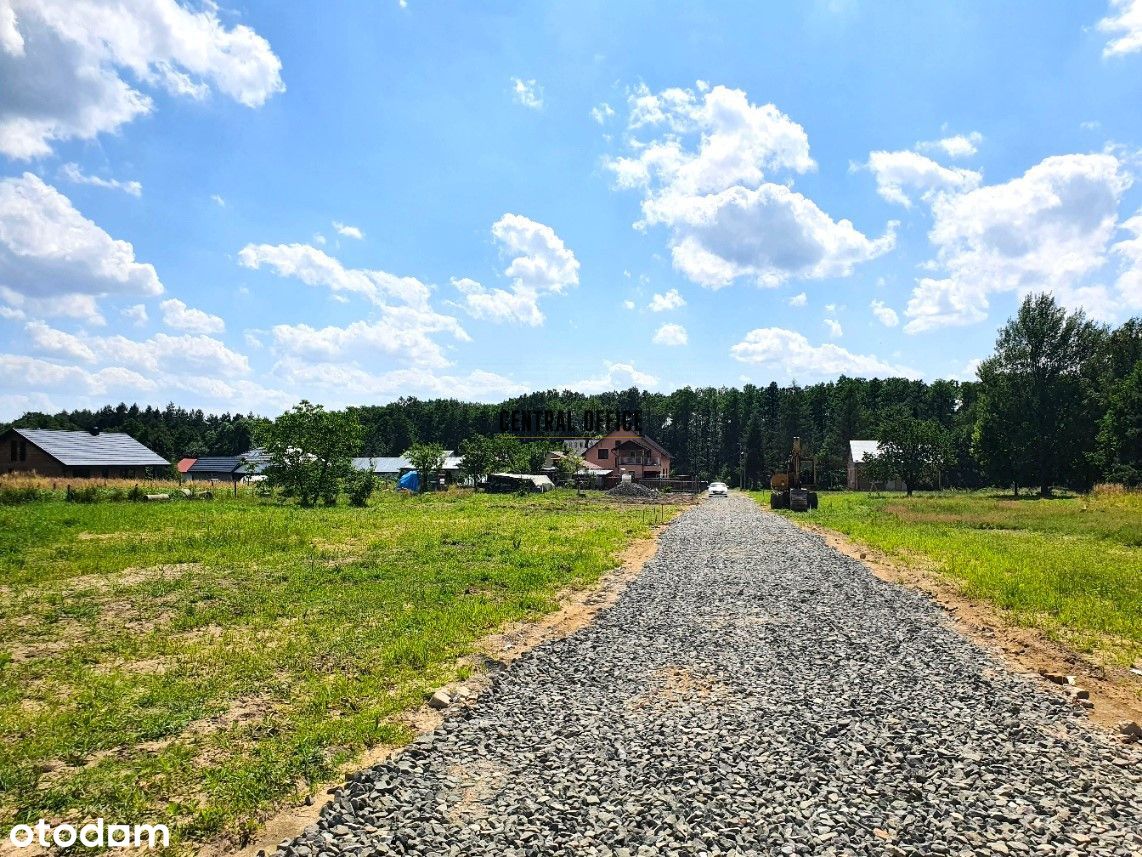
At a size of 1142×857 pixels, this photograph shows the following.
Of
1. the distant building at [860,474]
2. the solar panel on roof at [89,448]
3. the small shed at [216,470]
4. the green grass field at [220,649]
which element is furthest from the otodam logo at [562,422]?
the green grass field at [220,649]

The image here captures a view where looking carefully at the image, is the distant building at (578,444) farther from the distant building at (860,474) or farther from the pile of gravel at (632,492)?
the distant building at (860,474)

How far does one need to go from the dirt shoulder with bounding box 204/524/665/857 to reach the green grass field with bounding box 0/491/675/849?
0.66 ft

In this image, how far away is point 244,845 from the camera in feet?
17.3

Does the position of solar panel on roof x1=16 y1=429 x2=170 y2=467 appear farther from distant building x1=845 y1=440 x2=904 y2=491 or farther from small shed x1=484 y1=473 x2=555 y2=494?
distant building x1=845 y1=440 x2=904 y2=491

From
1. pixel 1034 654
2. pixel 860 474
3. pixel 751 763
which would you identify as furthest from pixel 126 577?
pixel 860 474

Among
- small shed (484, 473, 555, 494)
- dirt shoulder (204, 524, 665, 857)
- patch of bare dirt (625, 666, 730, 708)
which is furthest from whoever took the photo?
small shed (484, 473, 555, 494)

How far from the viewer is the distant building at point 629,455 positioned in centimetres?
9375

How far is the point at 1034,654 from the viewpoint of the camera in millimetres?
10750

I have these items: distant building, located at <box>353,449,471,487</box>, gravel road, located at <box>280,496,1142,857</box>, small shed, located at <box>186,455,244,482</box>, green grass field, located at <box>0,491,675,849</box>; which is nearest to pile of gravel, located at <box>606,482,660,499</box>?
distant building, located at <box>353,449,471,487</box>

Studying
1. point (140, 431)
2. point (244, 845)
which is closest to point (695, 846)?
point (244, 845)

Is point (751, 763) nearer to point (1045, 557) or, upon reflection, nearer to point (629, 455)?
point (1045, 557)

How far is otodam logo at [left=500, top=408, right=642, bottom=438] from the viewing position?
117125mm

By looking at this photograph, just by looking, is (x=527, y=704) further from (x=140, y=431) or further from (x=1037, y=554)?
(x=140, y=431)

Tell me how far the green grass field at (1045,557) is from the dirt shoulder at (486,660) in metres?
9.20
